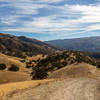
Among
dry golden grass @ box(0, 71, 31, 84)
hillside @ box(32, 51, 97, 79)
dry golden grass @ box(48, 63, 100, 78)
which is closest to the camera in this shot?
dry golden grass @ box(0, 71, 31, 84)

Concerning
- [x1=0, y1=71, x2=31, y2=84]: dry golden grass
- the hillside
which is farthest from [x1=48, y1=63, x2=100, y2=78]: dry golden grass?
[x1=0, y1=71, x2=31, y2=84]: dry golden grass

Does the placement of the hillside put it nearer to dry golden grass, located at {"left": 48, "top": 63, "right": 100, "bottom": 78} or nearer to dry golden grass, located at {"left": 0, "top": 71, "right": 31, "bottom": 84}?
dry golden grass, located at {"left": 0, "top": 71, "right": 31, "bottom": 84}

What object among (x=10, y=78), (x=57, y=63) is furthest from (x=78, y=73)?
(x=57, y=63)

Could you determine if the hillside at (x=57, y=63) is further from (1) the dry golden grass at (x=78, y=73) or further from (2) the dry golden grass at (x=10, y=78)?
(1) the dry golden grass at (x=78, y=73)

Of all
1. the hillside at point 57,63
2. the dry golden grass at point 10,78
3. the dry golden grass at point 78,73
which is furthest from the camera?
the hillside at point 57,63

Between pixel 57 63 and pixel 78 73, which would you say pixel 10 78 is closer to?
pixel 78 73

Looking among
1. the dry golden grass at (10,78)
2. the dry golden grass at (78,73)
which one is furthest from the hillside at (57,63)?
the dry golden grass at (78,73)

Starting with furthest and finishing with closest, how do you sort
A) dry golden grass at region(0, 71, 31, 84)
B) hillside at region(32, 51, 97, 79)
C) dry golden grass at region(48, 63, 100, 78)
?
1. hillside at region(32, 51, 97, 79)
2. dry golden grass at region(48, 63, 100, 78)
3. dry golden grass at region(0, 71, 31, 84)

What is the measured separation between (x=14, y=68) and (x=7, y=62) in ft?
52.7

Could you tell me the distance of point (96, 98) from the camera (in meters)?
17.9

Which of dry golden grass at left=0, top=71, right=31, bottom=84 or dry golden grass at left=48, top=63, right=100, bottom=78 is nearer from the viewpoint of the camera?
dry golden grass at left=0, top=71, right=31, bottom=84

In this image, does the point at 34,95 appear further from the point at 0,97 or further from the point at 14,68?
the point at 14,68

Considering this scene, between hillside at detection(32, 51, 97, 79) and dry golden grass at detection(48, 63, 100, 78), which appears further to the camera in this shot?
hillside at detection(32, 51, 97, 79)

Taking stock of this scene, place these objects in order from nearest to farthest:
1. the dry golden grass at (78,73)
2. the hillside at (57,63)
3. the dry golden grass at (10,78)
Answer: the dry golden grass at (10,78) < the dry golden grass at (78,73) < the hillside at (57,63)
